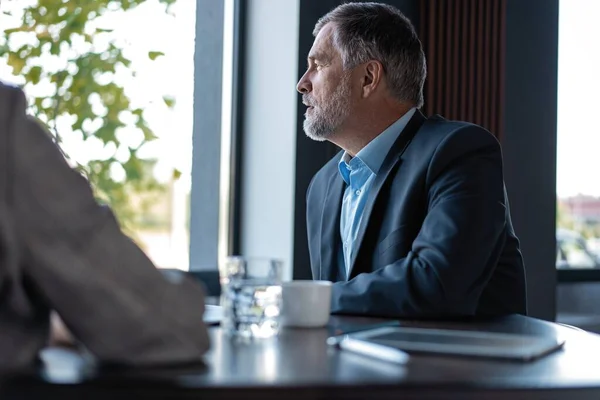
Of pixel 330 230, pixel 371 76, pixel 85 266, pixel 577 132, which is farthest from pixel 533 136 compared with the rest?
pixel 85 266

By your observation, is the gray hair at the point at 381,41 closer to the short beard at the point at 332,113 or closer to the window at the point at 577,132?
the short beard at the point at 332,113

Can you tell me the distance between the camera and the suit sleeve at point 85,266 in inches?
39.0

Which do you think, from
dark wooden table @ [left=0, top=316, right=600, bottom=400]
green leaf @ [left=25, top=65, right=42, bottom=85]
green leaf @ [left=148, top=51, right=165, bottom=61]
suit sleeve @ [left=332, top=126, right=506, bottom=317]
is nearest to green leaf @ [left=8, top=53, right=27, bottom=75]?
green leaf @ [left=25, top=65, right=42, bottom=85]

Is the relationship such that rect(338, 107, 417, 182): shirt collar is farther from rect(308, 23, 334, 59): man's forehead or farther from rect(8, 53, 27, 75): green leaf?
rect(8, 53, 27, 75): green leaf

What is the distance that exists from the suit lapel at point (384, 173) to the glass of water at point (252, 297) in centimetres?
84

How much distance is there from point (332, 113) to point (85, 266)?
1.83 m

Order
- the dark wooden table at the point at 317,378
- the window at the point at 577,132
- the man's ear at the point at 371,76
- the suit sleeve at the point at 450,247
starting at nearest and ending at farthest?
the dark wooden table at the point at 317,378, the suit sleeve at the point at 450,247, the man's ear at the point at 371,76, the window at the point at 577,132

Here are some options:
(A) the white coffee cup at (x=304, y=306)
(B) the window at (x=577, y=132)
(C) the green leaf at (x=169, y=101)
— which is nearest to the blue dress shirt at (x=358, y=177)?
(A) the white coffee cup at (x=304, y=306)

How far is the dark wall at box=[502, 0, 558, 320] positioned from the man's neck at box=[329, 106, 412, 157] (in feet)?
5.31

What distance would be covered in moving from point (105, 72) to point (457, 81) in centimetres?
160

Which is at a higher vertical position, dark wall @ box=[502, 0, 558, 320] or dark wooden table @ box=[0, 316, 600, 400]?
dark wall @ box=[502, 0, 558, 320]

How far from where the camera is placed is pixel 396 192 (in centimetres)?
233

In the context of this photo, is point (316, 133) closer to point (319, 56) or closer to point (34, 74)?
point (319, 56)

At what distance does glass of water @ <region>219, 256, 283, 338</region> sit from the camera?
1466mm
